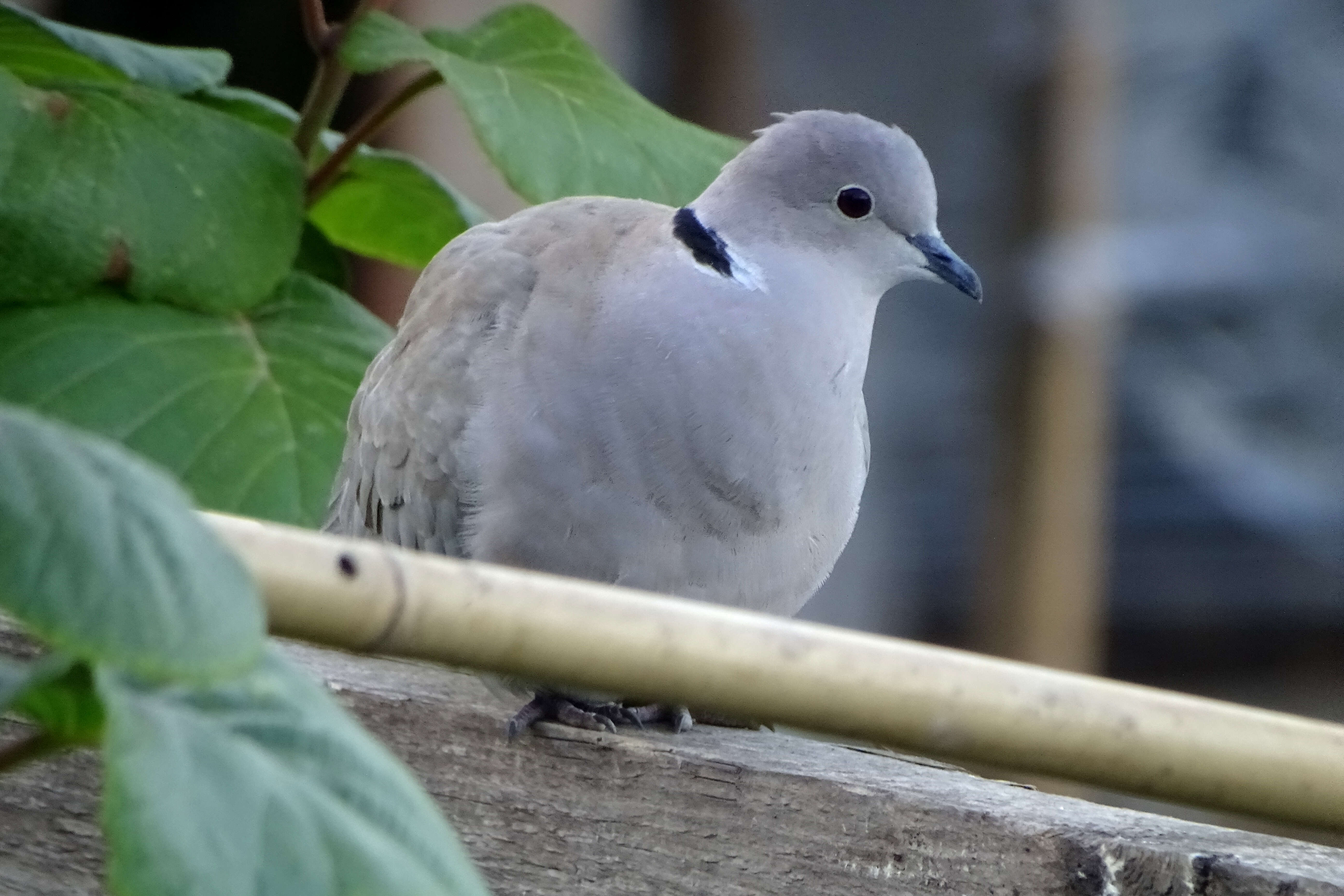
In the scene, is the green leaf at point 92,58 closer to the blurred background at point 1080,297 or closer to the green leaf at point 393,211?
the green leaf at point 393,211

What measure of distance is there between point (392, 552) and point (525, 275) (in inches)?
31.5

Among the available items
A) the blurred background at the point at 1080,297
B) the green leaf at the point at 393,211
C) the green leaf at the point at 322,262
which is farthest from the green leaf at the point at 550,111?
the blurred background at the point at 1080,297

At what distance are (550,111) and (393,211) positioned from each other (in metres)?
0.29

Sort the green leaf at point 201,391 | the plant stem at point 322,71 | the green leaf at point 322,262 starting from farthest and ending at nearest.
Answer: the green leaf at point 322,262 → the plant stem at point 322,71 → the green leaf at point 201,391

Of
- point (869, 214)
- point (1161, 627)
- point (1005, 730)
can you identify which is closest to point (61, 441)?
point (1005, 730)

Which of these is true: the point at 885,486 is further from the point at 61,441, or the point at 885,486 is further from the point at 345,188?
the point at 61,441

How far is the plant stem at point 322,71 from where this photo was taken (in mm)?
1298

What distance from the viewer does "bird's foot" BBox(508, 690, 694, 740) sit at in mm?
943

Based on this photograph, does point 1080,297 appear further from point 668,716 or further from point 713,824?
point 713,824

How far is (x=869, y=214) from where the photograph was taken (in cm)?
136

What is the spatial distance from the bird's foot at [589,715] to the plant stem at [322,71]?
0.50 m

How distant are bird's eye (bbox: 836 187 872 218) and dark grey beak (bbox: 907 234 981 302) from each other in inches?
1.7

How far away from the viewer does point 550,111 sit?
1.26 m

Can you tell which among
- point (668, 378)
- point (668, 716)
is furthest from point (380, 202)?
point (668, 716)
